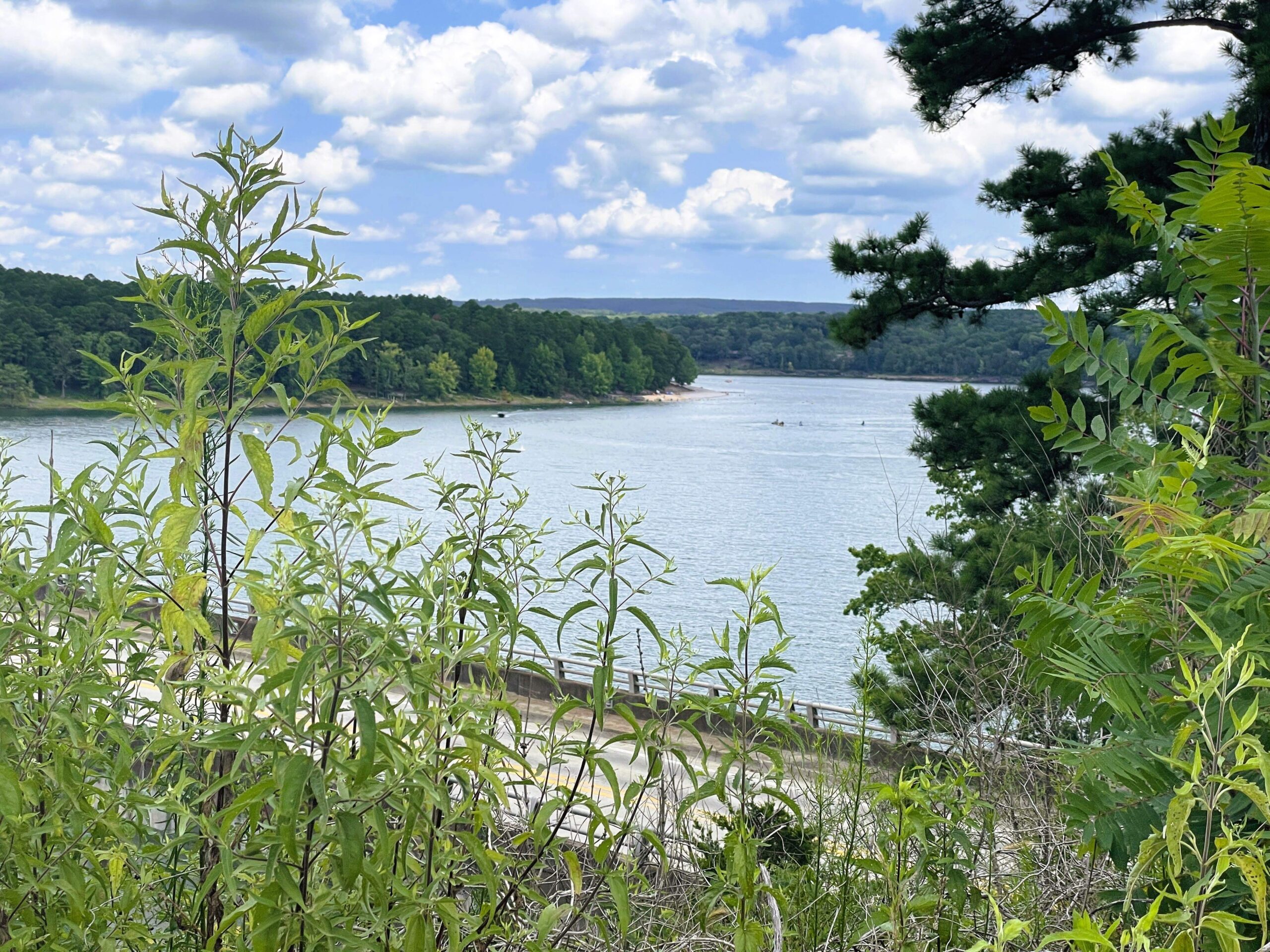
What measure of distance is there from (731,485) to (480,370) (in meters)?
33.0

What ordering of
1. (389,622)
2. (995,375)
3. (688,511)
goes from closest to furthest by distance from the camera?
1. (389,622)
2. (995,375)
3. (688,511)

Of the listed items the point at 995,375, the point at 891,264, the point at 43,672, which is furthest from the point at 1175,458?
the point at 995,375

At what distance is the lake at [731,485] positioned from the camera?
21.7 m

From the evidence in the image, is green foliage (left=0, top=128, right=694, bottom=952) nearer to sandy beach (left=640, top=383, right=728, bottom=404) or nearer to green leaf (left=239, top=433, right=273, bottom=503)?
green leaf (left=239, top=433, right=273, bottom=503)

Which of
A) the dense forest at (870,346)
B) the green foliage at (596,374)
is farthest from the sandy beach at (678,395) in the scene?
the dense forest at (870,346)

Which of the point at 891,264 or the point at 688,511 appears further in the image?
the point at 688,511

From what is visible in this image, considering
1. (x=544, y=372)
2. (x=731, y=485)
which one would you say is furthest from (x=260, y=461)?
(x=544, y=372)

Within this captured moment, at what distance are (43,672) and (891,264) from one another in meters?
11.9

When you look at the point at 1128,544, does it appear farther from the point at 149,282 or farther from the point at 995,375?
the point at 995,375

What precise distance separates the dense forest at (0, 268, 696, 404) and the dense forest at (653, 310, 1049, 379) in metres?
17.6

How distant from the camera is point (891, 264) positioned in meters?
12.9

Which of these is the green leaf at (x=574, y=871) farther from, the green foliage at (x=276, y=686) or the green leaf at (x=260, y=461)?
the green leaf at (x=260, y=461)

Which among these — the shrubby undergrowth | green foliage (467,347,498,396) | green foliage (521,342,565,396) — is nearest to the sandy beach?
green foliage (521,342,565,396)

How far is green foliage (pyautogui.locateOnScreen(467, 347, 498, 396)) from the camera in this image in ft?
252
